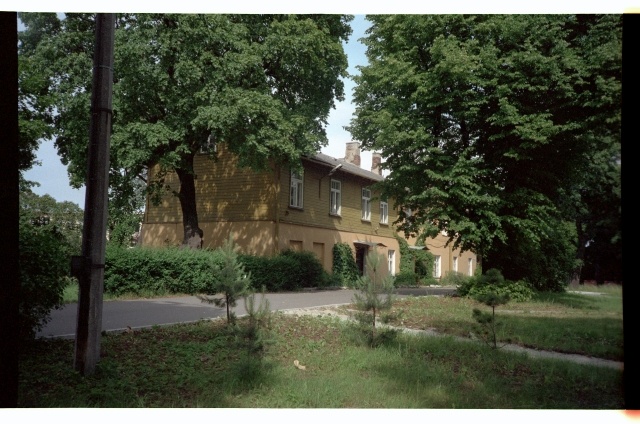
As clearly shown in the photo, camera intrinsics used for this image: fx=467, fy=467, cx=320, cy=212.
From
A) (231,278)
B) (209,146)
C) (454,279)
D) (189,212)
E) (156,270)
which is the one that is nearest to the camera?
(231,278)

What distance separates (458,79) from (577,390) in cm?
758

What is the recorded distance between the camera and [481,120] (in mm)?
10773

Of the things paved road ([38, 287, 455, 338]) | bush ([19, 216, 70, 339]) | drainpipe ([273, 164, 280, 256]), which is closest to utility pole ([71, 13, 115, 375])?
bush ([19, 216, 70, 339])

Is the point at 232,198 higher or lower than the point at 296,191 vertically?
lower

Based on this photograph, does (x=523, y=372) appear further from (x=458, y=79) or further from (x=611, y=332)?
Answer: (x=458, y=79)

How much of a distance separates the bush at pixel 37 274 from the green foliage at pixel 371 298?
347 cm

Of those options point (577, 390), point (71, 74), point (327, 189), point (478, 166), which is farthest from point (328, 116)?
point (577, 390)

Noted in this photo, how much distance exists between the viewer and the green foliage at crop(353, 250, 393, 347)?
5.74 metres

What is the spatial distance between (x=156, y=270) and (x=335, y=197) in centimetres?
1054

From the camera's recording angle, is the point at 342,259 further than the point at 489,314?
Yes

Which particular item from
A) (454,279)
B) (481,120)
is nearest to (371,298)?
(454,279)

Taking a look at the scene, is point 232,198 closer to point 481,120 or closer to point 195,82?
point 195,82

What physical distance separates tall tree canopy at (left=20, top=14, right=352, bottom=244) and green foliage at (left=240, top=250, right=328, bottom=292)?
10.5 ft

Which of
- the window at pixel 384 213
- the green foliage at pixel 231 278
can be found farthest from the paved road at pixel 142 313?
the window at pixel 384 213
